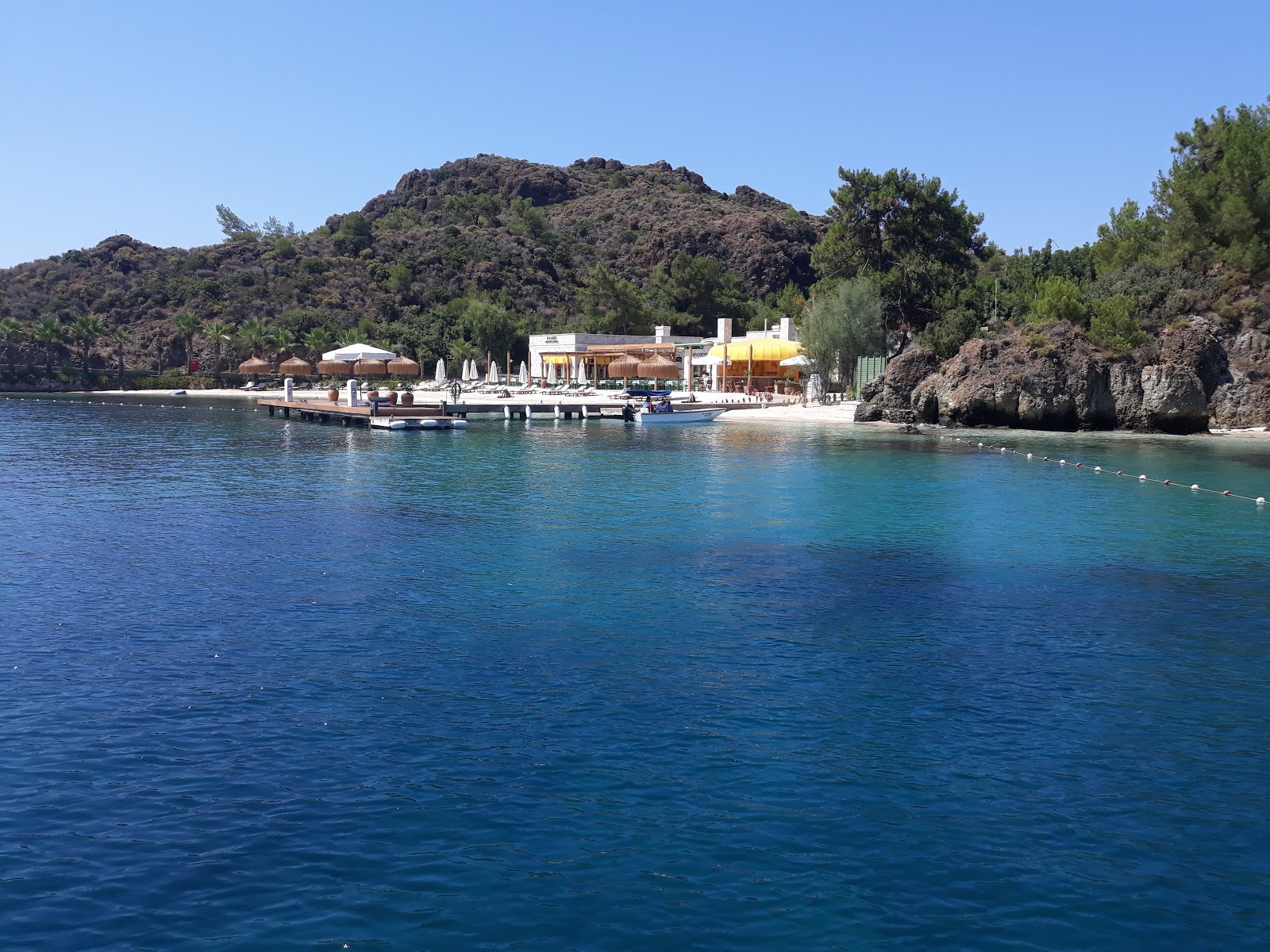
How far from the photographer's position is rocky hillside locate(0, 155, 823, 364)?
424 feet

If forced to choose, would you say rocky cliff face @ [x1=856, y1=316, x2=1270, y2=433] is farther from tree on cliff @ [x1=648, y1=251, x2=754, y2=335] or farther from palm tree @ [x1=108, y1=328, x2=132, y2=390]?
palm tree @ [x1=108, y1=328, x2=132, y2=390]

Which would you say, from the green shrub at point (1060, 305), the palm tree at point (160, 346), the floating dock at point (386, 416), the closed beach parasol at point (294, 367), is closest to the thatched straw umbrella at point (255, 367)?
the closed beach parasol at point (294, 367)

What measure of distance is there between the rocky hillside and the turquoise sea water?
288ft

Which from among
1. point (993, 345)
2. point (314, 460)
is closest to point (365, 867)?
point (314, 460)

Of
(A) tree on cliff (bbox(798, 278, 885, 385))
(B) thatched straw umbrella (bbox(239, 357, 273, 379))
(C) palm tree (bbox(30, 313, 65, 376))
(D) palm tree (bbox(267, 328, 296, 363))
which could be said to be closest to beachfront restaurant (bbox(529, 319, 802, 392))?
(A) tree on cliff (bbox(798, 278, 885, 385))

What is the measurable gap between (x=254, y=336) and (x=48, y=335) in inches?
839

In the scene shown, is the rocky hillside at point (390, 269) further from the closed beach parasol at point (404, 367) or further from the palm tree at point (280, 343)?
Result: the closed beach parasol at point (404, 367)

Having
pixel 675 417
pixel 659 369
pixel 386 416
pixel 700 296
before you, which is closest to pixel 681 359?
pixel 659 369

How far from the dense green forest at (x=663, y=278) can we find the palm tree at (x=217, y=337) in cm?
38

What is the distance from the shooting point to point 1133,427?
2170 inches

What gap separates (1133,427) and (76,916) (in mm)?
56167

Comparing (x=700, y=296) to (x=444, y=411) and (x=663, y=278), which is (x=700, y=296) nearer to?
(x=663, y=278)

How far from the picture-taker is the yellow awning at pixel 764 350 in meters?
76.2

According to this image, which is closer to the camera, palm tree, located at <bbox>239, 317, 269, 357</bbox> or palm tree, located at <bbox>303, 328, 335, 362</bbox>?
palm tree, located at <bbox>303, 328, 335, 362</bbox>
